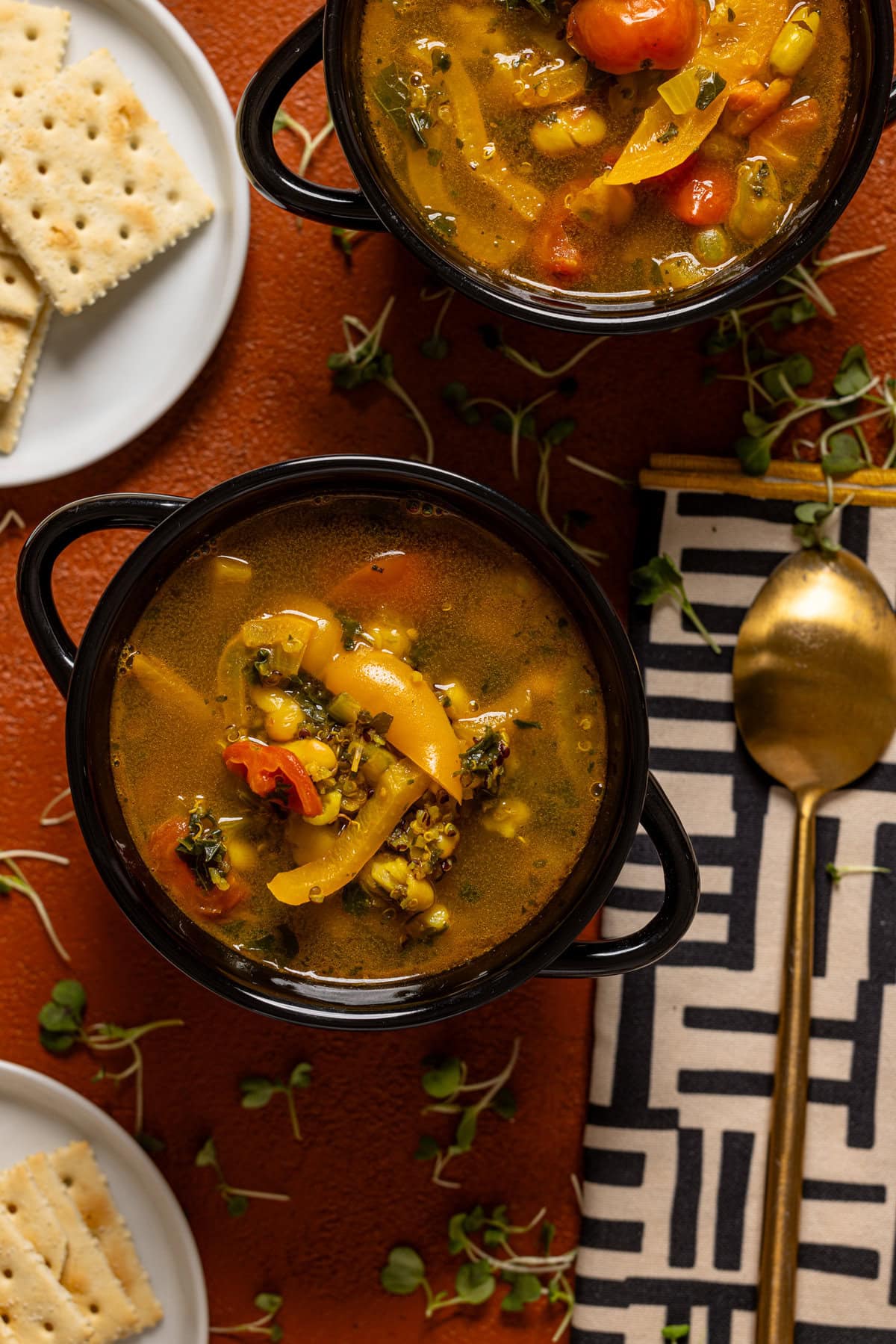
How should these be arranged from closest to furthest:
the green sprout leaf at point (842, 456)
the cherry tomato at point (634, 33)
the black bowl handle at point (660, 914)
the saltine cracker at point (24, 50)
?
the cherry tomato at point (634, 33)
the black bowl handle at point (660, 914)
the saltine cracker at point (24, 50)
the green sprout leaf at point (842, 456)

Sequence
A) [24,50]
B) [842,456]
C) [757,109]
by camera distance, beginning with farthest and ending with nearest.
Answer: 1. [842,456]
2. [24,50]
3. [757,109]

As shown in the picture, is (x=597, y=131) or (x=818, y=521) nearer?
(x=597, y=131)

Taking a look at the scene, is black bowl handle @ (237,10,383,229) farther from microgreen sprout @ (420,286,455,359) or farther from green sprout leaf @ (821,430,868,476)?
green sprout leaf @ (821,430,868,476)

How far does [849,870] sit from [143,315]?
160 centimetres

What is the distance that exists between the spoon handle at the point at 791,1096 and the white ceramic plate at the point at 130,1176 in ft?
3.35

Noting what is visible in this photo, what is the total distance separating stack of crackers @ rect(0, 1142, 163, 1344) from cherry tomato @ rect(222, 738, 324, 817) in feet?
3.01

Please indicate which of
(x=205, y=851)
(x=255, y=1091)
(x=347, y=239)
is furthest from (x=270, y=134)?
(x=255, y=1091)

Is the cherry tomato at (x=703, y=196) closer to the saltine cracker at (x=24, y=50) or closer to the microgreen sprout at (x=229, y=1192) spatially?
the saltine cracker at (x=24, y=50)

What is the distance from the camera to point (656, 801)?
5.69ft

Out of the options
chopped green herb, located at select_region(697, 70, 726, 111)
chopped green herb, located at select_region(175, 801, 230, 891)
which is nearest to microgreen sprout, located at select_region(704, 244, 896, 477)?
chopped green herb, located at select_region(697, 70, 726, 111)

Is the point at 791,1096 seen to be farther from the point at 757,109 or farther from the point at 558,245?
the point at 757,109

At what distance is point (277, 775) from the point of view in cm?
163

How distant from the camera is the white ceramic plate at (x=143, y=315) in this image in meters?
2.08

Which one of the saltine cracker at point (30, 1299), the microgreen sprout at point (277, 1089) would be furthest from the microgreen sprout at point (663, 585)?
the saltine cracker at point (30, 1299)
